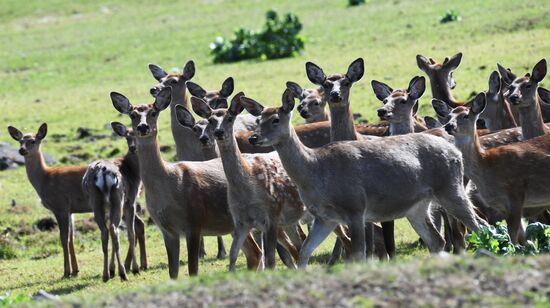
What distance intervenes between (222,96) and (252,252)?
4666mm

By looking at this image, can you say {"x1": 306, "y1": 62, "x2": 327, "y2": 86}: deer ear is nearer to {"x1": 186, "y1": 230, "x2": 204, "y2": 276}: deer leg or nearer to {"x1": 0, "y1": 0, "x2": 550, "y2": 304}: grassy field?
{"x1": 0, "y1": 0, "x2": 550, "y2": 304}: grassy field

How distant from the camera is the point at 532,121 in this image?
52.1 feet

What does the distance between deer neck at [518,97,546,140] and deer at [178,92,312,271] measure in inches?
149

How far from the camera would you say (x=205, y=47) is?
3978 centimetres

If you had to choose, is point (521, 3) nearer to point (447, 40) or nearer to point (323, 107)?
point (447, 40)

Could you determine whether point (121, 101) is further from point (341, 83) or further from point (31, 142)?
point (31, 142)

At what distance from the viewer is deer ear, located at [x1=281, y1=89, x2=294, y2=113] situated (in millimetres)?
13203

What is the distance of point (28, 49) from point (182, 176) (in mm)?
30969

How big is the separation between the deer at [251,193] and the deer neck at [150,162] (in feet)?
2.76

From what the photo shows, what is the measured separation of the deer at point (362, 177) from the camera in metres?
12.6

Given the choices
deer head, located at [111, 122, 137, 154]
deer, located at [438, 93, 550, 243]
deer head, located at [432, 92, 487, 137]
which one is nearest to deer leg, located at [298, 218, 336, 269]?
deer, located at [438, 93, 550, 243]

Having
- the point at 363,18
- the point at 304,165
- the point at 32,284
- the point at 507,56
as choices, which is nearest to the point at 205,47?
the point at 363,18

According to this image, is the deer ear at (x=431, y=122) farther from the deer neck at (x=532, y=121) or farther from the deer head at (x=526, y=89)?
the deer neck at (x=532, y=121)

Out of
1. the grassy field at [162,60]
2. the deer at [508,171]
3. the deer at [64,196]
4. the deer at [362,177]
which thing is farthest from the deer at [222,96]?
the deer at [508,171]
